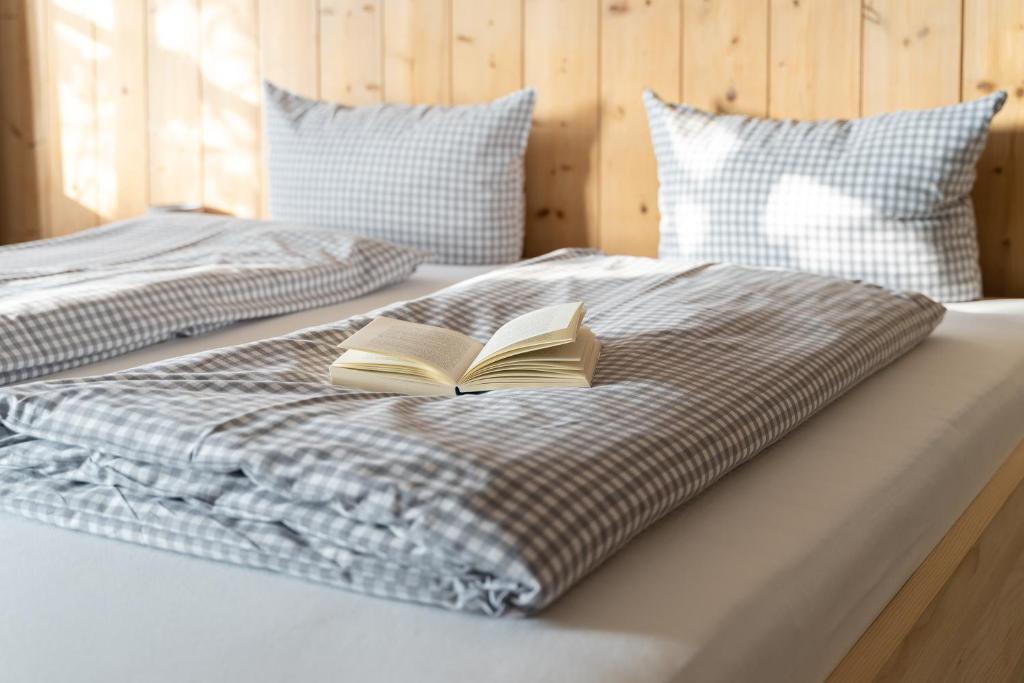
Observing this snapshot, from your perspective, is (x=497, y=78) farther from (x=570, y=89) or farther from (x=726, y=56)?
(x=726, y=56)

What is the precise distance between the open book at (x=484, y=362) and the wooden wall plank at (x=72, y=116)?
6.93 feet

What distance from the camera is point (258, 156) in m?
2.85

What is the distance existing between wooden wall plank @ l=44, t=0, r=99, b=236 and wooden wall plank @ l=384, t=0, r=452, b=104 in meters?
0.91

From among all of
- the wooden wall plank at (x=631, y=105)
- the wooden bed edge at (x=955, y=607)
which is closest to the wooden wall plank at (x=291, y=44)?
the wooden wall plank at (x=631, y=105)

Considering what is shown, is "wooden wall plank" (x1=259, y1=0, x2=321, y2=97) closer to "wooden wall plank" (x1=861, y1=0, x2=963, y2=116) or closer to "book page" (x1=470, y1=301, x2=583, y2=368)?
"wooden wall plank" (x1=861, y1=0, x2=963, y2=116)

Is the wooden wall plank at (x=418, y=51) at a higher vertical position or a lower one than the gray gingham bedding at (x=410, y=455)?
higher

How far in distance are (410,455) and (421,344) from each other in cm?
36

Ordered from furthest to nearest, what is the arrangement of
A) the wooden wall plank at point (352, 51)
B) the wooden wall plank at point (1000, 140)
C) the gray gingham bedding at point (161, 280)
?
the wooden wall plank at point (352, 51)
the wooden wall plank at point (1000, 140)
the gray gingham bedding at point (161, 280)

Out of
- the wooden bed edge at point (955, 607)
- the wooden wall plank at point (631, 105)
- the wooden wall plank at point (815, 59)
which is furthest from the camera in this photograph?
the wooden wall plank at point (631, 105)

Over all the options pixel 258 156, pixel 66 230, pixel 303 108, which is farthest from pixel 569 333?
pixel 66 230

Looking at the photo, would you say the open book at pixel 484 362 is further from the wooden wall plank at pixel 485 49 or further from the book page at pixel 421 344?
the wooden wall plank at pixel 485 49

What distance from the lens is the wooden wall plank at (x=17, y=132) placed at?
3.12m

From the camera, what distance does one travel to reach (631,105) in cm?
235

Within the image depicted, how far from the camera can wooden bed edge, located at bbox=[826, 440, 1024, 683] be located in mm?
1015
